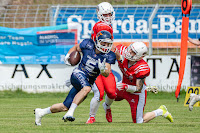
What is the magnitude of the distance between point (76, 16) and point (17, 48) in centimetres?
200

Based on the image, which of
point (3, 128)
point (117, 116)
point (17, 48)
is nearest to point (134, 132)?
point (3, 128)

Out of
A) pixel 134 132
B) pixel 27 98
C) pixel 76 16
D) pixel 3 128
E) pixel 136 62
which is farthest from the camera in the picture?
pixel 76 16

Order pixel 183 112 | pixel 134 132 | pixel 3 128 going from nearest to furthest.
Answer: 1. pixel 134 132
2. pixel 3 128
3. pixel 183 112

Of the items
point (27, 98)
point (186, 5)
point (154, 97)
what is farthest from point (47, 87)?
point (186, 5)

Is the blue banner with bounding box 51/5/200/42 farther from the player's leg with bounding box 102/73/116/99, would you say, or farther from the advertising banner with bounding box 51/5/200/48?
the player's leg with bounding box 102/73/116/99

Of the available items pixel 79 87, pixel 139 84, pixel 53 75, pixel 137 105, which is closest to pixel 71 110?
pixel 79 87

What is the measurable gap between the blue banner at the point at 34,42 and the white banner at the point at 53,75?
0.34m

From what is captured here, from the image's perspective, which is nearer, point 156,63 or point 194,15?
point 156,63

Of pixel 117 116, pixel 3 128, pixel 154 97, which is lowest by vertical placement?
pixel 154 97

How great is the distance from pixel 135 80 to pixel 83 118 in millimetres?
1359

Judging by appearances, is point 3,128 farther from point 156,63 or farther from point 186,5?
point 156,63

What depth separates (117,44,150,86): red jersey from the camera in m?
8.01

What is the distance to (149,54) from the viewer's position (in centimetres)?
1451

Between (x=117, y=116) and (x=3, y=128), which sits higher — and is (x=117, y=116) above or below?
below
